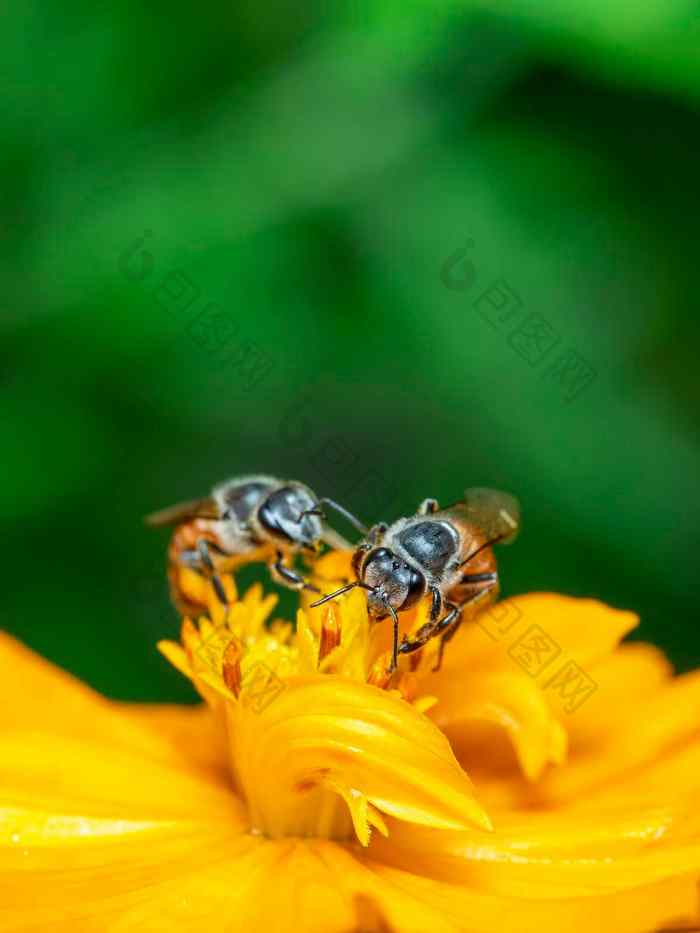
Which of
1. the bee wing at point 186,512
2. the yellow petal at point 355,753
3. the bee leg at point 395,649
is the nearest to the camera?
the yellow petal at point 355,753

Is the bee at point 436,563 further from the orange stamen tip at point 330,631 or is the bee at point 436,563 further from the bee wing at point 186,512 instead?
the bee wing at point 186,512

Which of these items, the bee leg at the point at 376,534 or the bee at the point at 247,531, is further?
the bee at the point at 247,531

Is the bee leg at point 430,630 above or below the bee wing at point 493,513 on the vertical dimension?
below

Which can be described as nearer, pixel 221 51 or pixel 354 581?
pixel 354 581

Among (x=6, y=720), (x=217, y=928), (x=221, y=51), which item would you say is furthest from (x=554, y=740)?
(x=221, y=51)

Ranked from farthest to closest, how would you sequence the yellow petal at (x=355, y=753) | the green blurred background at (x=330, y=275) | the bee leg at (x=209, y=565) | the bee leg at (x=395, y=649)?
the green blurred background at (x=330, y=275) → the bee leg at (x=209, y=565) → the bee leg at (x=395, y=649) → the yellow petal at (x=355, y=753)

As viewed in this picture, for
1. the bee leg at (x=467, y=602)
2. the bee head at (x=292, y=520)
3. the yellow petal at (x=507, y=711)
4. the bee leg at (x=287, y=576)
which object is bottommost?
the yellow petal at (x=507, y=711)

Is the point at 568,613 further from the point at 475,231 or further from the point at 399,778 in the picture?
the point at 475,231
